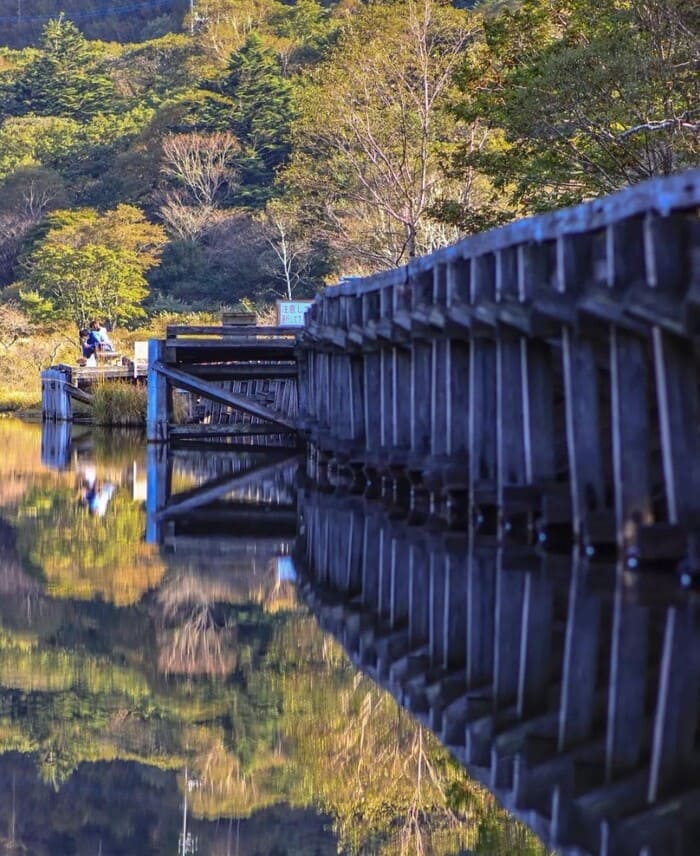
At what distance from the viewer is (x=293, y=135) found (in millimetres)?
63969

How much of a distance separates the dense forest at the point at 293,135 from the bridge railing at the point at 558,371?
12.7ft

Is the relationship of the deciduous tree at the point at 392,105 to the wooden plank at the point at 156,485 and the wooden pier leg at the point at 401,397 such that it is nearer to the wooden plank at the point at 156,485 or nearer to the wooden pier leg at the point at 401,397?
the wooden plank at the point at 156,485

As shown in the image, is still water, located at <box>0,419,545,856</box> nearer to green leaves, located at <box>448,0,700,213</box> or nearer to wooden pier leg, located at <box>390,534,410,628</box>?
wooden pier leg, located at <box>390,534,410,628</box>

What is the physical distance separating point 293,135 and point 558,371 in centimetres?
A: 4848

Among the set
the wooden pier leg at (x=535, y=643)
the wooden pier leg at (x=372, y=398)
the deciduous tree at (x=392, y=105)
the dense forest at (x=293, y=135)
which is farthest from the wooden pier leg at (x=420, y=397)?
the deciduous tree at (x=392, y=105)

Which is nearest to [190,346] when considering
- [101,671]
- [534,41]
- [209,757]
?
[534,41]

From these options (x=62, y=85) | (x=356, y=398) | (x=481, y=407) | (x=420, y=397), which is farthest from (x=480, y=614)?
(x=62, y=85)

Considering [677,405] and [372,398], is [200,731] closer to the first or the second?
[677,405]

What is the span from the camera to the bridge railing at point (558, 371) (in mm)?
11164

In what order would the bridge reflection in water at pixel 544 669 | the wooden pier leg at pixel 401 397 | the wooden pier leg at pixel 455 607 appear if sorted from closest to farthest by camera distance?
the bridge reflection in water at pixel 544 669 → the wooden pier leg at pixel 455 607 → the wooden pier leg at pixel 401 397

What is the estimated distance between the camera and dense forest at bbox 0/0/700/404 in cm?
2575

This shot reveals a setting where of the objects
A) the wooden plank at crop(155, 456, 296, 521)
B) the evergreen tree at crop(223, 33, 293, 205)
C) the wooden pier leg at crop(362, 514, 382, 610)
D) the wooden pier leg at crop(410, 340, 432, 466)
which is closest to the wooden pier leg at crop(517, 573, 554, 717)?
the wooden pier leg at crop(362, 514, 382, 610)

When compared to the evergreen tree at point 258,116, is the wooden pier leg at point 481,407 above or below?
below

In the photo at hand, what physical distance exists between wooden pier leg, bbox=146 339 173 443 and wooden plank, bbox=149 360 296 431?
10 centimetres
